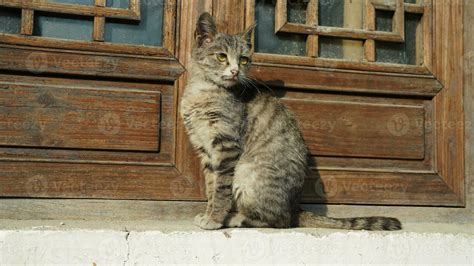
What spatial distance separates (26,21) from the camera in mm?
3301

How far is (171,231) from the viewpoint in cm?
295

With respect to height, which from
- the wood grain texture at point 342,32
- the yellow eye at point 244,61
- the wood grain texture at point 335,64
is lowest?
the yellow eye at point 244,61

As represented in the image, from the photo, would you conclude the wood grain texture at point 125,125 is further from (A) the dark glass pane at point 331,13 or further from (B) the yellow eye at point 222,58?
(A) the dark glass pane at point 331,13

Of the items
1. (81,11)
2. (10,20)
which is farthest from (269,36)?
(10,20)

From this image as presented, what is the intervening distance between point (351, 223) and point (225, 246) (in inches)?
34.6

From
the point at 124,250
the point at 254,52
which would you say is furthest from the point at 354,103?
the point at 124,250

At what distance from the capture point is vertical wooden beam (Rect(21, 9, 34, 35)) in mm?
3299

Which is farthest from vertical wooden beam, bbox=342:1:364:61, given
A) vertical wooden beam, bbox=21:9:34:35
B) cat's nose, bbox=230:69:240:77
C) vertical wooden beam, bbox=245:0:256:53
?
vertical wooden beam, bbox=21:9:34:35

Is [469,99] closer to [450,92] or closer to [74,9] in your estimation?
[450,92]

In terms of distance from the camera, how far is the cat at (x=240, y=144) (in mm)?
3256

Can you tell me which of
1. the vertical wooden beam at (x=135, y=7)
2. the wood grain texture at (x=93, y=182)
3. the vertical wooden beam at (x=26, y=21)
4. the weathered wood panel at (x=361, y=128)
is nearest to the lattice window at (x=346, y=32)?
the weathered wood panel at (x=361, y=128)

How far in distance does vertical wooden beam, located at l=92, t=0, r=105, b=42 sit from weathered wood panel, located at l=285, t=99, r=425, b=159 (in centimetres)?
135

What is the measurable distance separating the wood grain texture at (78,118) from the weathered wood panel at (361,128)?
1027 millimetres

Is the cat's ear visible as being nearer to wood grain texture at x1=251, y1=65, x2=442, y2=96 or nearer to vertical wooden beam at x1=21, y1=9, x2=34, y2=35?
wood grain texture at x1=251, y1=65, x2=442, y2=96
